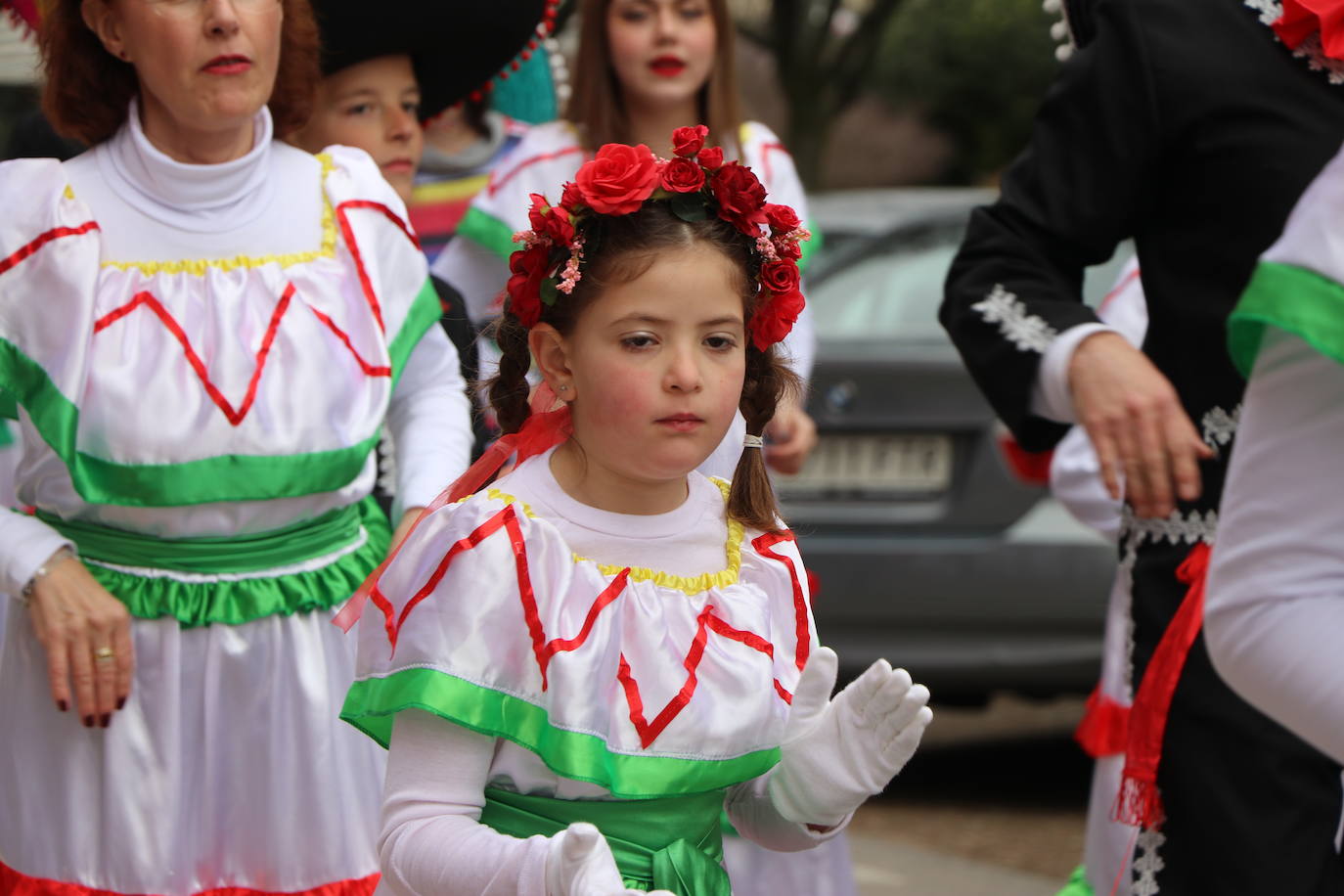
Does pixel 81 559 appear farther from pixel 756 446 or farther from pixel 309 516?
pixel 756 446

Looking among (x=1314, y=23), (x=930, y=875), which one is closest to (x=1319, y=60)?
(x=1314, y=23)

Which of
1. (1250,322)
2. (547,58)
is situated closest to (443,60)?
(547,58)

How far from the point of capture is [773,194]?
4746 millimetres

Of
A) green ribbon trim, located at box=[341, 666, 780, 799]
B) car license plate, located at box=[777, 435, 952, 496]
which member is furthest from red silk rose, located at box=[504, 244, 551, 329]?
car license plate, located at box=[777, 435, 952, 496]

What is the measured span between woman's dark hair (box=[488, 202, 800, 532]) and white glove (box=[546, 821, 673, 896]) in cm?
68

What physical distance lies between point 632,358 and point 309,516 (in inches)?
40.4

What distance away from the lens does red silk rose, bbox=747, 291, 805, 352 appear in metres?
2.65

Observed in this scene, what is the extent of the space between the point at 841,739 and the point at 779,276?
23.5 inches

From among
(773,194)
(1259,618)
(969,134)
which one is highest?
(1259,618)

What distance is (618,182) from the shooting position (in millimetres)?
2520

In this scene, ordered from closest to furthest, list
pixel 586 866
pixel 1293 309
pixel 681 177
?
pixel 1293 309
pixel 586 866
pixel 681 177

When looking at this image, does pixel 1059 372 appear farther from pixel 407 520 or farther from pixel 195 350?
pixel 195 350

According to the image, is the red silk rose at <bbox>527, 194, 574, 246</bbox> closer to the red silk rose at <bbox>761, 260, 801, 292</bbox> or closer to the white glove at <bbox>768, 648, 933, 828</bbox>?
the red silk rose at <bbox>761, 260, 801, 292</bbox>

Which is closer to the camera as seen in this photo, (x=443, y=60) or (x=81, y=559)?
(x=81, y=559)
